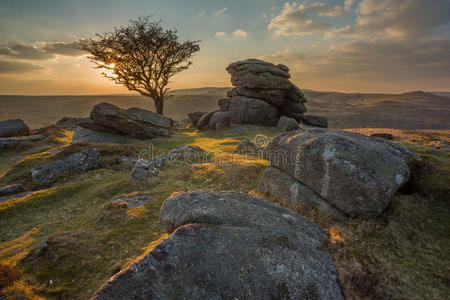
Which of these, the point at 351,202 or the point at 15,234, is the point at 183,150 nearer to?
the point at 15,234

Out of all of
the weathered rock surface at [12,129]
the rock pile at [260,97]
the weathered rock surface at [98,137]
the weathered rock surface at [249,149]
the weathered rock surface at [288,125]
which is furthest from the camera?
the rock pile at [260,97]

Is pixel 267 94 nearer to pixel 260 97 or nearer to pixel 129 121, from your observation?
pixel 260 97

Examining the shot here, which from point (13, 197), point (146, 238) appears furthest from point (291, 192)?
point (13, 197)

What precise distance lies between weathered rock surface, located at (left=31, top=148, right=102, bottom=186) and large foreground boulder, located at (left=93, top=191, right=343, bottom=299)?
1285cm

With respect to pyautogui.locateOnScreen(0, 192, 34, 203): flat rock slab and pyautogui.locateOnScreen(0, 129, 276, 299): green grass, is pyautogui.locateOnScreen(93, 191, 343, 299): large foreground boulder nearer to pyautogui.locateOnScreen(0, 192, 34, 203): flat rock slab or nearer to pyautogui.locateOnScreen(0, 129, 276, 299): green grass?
pyautogui.locateOnScreen(0, 129, 276, 299): green grass

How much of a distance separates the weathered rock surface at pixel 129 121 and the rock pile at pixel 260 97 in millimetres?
11359

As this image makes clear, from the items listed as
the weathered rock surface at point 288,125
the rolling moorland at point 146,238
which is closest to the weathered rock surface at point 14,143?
the rolling moorland at point 146,238

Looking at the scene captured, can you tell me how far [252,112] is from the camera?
3738cm

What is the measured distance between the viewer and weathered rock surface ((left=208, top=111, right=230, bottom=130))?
37.2 metres

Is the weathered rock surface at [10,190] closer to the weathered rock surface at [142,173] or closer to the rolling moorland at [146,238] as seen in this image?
the rolling moorland at [146,238]

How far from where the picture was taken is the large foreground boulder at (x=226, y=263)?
374cm

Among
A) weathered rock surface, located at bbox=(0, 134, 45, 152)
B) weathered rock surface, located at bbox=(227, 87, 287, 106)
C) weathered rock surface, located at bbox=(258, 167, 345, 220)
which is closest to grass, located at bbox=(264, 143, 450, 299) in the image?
weathered rock surface, located at bbox=(258, 167, 345, 220)

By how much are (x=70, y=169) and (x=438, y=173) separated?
21.0 meters

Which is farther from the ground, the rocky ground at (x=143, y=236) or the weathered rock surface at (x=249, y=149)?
the weathered rock surface at (x=249, y=149)
